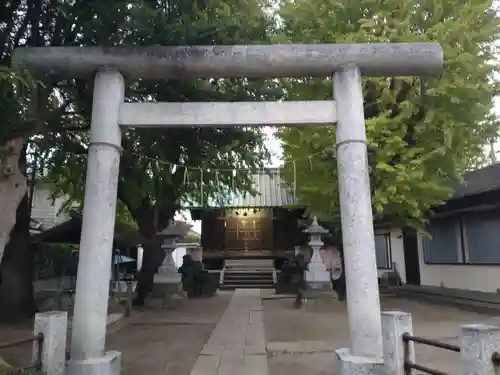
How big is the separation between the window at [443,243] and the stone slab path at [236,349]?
32.4 feet

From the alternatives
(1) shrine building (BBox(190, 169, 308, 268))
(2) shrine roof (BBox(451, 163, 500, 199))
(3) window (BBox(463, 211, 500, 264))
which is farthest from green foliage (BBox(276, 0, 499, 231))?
(1) shrine building (BBox(190, 169, 308, 268))

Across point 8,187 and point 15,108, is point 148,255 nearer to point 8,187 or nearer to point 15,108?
point 8,187

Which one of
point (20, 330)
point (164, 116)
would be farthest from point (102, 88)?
point (20, 330)

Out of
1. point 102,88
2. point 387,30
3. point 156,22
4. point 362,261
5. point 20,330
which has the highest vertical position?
point 387,30

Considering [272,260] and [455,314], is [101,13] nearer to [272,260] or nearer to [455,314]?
[455,314]

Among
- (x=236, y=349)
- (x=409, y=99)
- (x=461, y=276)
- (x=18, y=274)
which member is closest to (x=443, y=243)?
(x=461, y=276)

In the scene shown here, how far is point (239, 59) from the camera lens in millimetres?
6793

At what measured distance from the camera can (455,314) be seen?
1295cm

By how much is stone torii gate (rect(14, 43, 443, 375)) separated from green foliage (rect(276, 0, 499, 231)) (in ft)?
14.2

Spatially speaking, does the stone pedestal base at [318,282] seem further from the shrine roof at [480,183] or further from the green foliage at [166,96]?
the shrine roof at [480,183]

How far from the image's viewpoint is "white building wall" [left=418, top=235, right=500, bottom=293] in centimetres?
1616

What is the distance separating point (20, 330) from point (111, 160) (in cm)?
698

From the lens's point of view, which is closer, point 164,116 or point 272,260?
point 164,116

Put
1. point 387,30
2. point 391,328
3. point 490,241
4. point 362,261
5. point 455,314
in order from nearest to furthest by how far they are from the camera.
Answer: point 391,328
point 362,261
point 387,30
point 455,314
point 490,241
